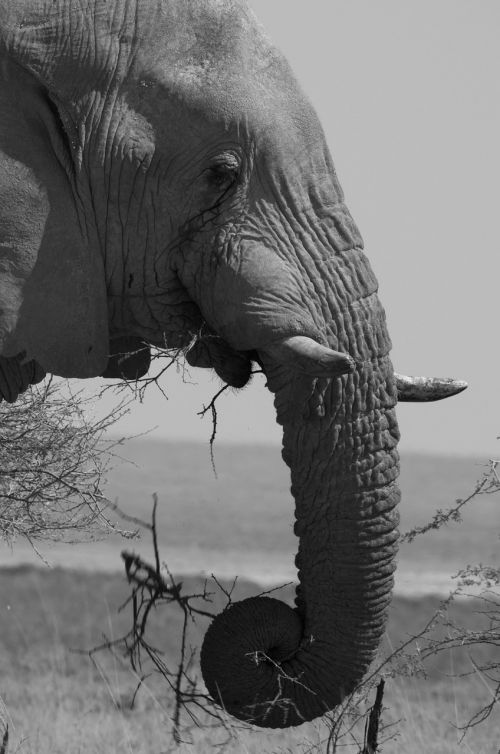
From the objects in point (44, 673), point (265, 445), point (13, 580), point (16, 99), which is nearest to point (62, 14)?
point (16, 99)

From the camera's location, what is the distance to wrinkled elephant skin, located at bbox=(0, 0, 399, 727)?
4590 mm

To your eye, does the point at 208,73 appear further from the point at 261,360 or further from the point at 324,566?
the point at 324,566

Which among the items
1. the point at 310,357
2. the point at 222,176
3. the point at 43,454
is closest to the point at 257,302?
the point at 310,357

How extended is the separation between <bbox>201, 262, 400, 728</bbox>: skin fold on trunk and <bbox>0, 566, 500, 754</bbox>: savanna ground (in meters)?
0.25

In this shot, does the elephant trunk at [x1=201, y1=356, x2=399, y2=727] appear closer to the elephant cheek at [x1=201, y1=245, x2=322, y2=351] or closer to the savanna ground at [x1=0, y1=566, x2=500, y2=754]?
the elephant cheek at [x1=201, y1=245, x2=322, y2=351]

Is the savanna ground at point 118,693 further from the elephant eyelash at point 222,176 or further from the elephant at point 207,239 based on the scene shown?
the elephant eyelash at point 222,176

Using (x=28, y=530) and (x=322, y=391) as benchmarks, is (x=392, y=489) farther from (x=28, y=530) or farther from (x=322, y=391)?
(x=28, y=530)

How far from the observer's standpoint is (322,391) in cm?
474

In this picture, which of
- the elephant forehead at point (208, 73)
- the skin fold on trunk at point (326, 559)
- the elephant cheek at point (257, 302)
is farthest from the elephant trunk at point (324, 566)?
the elephant forehead at point (208, 73)

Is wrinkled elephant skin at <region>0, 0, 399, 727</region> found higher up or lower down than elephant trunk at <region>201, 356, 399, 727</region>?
higher up

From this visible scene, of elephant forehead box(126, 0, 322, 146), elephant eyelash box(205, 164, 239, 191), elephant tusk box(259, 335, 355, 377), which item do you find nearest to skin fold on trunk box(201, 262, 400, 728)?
elephant tusk box(259, 335, 355, 377)

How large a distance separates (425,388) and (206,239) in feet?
2.89

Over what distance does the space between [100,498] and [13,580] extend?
12010 mm

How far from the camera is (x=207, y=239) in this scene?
15.3 feet
